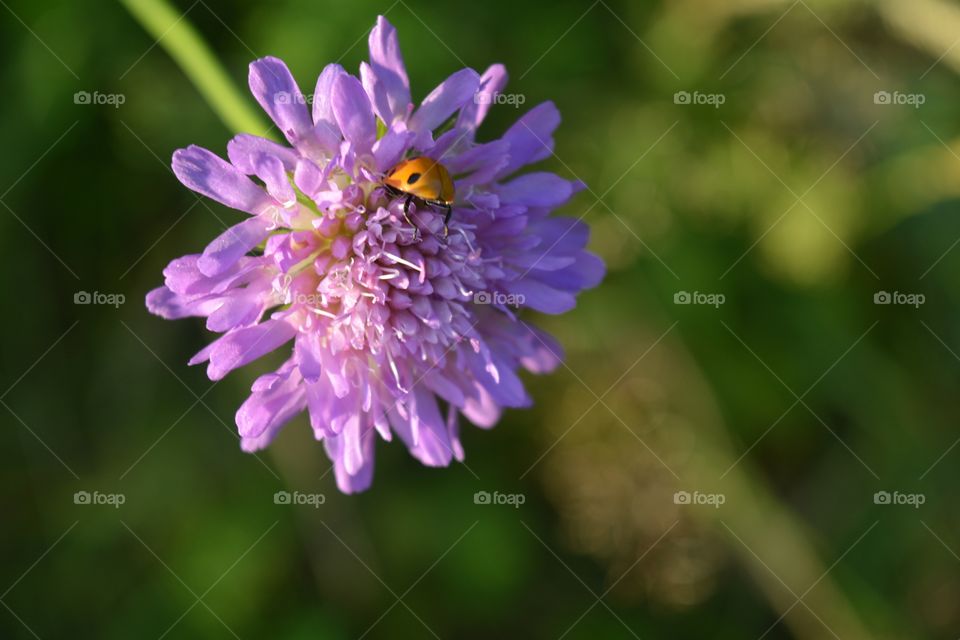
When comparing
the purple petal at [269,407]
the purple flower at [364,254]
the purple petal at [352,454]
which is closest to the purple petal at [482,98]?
the purple flower at [364,254]

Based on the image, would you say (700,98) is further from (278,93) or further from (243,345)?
(243,345)

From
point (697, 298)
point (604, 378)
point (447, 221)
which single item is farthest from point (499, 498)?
point (447, 221)

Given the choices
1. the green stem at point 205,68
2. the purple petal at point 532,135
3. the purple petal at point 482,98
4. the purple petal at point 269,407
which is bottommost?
the purple petal at point 269,407

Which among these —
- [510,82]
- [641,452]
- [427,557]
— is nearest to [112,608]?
[427,557]

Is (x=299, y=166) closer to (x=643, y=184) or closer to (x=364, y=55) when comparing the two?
(x=364, y=55)

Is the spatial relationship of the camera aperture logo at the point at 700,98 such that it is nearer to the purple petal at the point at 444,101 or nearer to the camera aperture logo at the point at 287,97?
the purple petal at the point at 444,101

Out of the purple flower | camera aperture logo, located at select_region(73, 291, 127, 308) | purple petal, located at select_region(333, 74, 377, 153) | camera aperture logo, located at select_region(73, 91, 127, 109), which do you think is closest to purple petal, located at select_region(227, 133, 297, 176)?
the purple flower
